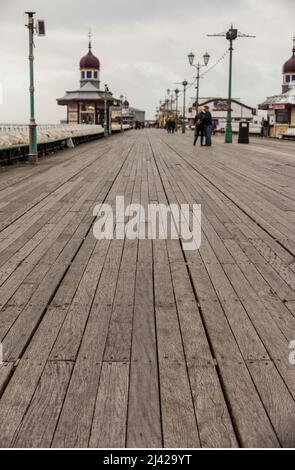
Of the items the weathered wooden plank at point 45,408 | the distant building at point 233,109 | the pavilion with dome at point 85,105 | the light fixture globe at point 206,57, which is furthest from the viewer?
the distant building at point 233,109

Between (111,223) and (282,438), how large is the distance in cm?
488

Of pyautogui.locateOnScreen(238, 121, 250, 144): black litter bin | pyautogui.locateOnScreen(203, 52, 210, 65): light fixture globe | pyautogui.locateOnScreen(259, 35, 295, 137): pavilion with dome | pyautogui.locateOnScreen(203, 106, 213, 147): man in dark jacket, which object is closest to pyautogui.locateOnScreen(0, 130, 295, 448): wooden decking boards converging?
pyautogui.locateOnScreen(203, 106, 213, 147): man in dark jacket

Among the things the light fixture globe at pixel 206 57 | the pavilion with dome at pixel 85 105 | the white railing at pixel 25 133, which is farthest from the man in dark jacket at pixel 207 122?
the pavilion with dome at pixel 85 105

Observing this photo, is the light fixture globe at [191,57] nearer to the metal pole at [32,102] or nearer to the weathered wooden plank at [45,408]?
the metal pole at [32,102]

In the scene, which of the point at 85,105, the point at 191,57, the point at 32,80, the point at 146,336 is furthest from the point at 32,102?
the point at 85,105

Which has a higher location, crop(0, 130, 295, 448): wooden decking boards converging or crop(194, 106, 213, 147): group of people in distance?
crop(194, 106, 213, 147): group of people in distance

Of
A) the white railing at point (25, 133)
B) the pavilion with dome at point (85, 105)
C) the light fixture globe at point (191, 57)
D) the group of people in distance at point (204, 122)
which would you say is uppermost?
the light fixture globe at point (191, 57)

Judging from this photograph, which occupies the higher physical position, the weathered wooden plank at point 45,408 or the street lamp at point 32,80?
the street lamp at point 32,80

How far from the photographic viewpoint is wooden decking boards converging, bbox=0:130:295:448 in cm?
250

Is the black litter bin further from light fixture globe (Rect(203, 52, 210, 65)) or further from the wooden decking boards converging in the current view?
the wooden decking boards converging

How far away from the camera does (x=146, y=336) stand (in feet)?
11.5

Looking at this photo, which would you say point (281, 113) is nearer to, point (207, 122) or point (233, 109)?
point (207, 122)

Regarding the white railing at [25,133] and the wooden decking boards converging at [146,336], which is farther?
the white railing at [25,133]

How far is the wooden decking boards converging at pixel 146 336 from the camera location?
98.4 inches
